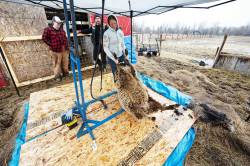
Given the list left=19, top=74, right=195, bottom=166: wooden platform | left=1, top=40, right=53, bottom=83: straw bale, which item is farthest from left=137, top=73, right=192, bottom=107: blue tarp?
left=1, top=40, right=53, bottom=83: straw bale

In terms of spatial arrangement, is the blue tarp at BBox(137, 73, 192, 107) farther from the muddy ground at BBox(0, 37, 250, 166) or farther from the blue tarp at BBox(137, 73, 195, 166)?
the muddy ground at BBox(0, 37, 250, 166)

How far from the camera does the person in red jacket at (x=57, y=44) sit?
111 inches

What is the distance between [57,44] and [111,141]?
297 centimetres

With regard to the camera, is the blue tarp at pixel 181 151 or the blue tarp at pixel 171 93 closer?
the blue tarp at pixel 181 151

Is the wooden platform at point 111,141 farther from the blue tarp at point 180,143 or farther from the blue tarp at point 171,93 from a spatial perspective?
the blue tarp at point 171,93

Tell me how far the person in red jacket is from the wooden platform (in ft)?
5.88

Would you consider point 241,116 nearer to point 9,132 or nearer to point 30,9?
point 9,132

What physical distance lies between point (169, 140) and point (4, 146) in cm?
238

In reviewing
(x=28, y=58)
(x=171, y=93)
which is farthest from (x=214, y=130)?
(x=28, y=58)

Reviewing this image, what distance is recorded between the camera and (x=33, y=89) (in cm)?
316

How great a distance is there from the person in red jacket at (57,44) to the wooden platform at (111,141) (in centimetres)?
179

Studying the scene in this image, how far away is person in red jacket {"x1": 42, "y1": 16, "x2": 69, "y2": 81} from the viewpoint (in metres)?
2.83

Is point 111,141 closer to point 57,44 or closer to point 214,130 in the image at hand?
point 214,130

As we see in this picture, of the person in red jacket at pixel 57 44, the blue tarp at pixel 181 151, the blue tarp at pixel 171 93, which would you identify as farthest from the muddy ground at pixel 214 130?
the person in red jacket at pixel 57 44
